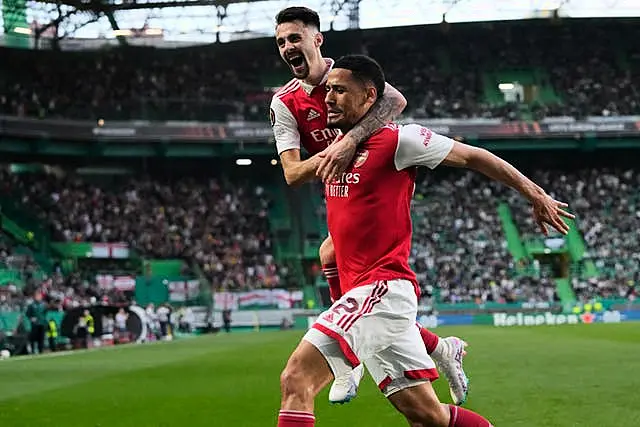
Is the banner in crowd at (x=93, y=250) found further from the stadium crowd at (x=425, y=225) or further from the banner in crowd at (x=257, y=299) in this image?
the banner in crowd at (x=257, y=299)

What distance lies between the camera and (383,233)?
5723 millimetres

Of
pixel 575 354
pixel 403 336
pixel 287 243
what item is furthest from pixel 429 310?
pixel 403 336

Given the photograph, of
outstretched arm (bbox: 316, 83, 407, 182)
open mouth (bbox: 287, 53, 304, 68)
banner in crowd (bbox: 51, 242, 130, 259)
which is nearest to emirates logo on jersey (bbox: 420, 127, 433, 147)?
outstretched arm (bbox: 316, 83, 407, 182)

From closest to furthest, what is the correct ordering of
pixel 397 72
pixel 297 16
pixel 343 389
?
pixel 297 16 < pixel 343 389 < pixel 397 72

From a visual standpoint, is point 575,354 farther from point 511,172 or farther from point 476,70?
point 476,70

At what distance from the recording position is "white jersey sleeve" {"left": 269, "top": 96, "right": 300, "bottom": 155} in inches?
251

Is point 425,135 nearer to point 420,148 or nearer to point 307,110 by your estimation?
point 420,148

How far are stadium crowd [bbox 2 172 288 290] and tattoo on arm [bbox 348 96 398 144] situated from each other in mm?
39414

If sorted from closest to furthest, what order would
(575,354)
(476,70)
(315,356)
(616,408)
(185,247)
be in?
1. (315,356)
2. (616,408)
3. (575,354)
4. (185,247)
5. (476,70)

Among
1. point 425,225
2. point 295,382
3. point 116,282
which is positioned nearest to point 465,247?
point 425,225

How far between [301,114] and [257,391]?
24.2 feet

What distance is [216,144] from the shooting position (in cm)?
5184

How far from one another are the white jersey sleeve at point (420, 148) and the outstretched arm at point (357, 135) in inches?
6.5

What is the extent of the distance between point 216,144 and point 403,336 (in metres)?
46.8
